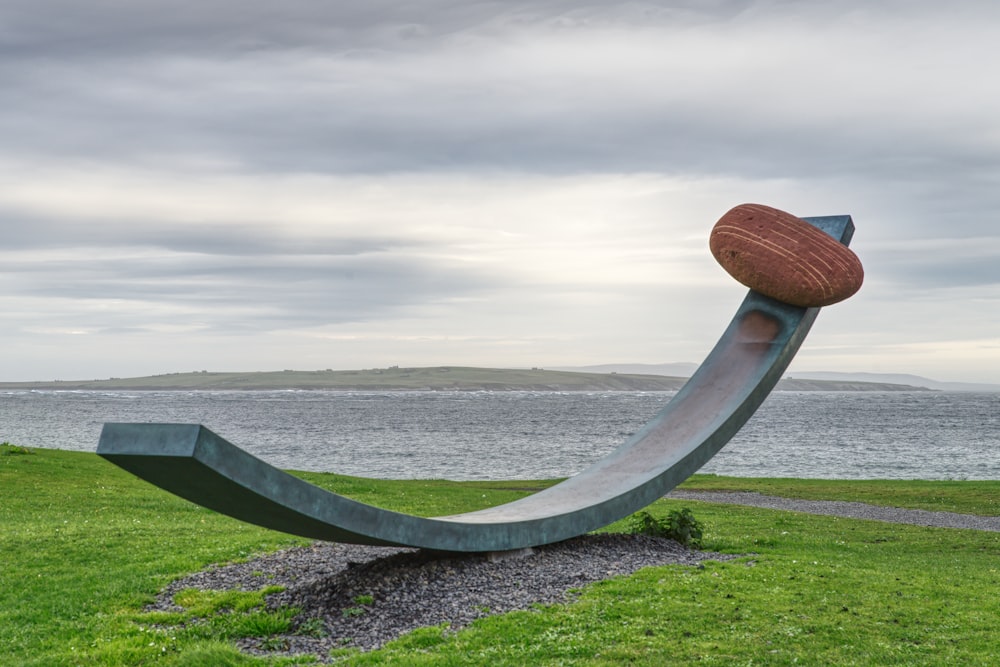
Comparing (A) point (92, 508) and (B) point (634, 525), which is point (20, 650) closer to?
(B) point (634, 525)

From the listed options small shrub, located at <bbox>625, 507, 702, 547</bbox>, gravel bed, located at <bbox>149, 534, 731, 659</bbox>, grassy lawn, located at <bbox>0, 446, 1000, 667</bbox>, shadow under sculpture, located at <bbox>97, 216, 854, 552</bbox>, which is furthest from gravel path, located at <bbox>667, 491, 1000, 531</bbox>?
gravel bed, located at <bbox>149, 534, 731, 659</bbox>

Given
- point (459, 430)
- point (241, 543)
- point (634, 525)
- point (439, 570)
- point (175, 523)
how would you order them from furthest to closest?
point (459, 430) → point (175, 523) → point (634, 525) → point (241, 543) → point (439, 570)

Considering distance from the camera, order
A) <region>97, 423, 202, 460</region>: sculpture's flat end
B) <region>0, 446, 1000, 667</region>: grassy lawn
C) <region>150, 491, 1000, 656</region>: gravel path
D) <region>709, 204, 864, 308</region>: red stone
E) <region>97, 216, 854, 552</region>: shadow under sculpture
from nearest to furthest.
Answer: <region>97, 423, 202, 460</region>: sculpture's flat end, <region>97, 216, 854, 552</region>: shadow under sculpture, <region>0, 446, 1000, 667</region>: grassy lawn, <region>150, 491, 1000, 656</region>: gravel path, <region>709, 204, 864, 308</region>: red stone

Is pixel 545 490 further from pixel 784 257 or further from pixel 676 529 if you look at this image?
pixel 784 257

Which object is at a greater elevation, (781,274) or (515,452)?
→ (781,274)

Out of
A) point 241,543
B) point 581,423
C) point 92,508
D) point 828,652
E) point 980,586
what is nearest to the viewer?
point 828,652

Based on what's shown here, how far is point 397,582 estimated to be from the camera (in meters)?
8.69

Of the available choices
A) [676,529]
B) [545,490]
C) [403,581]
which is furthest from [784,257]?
[403,581]

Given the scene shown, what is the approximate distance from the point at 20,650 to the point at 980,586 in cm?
961

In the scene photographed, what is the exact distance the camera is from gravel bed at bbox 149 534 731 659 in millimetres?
7691

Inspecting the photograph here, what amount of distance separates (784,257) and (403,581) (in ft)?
22.4

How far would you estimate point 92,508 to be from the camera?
53.7 feet

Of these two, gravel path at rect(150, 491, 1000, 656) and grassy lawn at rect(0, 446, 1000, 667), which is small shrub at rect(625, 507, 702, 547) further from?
grassy lawn at rect(0, 446, 1000, 667)

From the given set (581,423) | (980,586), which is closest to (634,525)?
(980,586)
